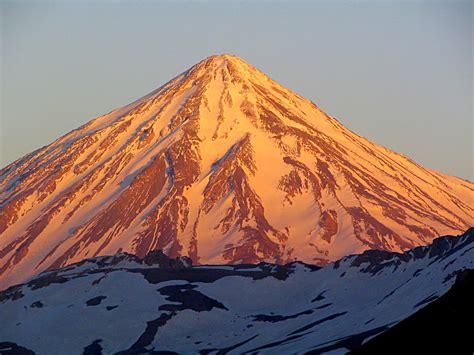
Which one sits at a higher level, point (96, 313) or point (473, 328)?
point (96, 313)

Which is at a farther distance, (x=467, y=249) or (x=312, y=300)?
(x=312, y=300)

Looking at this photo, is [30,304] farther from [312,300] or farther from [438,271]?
[438,271]

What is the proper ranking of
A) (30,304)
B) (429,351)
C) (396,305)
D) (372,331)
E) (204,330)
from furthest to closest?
(30,304) → (204,330) → (396,305) → (372,331) → (429,351)

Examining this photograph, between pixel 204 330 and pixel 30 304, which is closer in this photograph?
pixel 204 330

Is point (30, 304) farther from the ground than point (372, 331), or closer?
farther from the ground

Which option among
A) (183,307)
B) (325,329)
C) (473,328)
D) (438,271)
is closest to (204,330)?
(183,307)

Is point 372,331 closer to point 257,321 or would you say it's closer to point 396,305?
point 396,305

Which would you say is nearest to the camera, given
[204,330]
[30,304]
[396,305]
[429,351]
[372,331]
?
[429,351]

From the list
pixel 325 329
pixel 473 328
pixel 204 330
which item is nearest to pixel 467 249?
pixel 325 329
